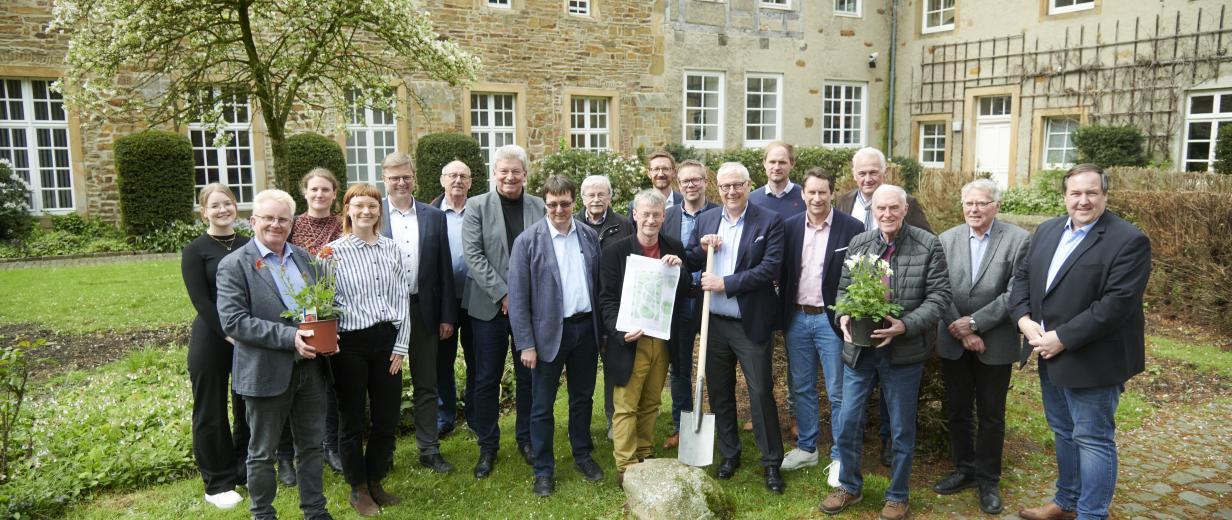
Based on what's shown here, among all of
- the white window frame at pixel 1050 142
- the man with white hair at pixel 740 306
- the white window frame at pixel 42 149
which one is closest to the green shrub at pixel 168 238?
the white window frame at pixel 42 149

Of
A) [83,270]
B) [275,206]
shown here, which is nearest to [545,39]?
[83,270]

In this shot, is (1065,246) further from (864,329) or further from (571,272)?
(571,272)

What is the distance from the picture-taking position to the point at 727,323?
4.71 metres

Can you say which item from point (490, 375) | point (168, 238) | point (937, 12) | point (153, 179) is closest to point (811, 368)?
point (490, 375)

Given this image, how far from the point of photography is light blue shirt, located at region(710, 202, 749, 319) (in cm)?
469

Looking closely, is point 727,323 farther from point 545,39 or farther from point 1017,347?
point 545,39

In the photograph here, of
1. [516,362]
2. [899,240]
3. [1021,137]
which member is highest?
[1021,137]

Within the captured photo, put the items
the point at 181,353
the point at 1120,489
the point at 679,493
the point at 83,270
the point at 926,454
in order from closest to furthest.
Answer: the point at 679,493 < the point at 1120,489 < the point at 926,454 < the point at 181,353 < the point at 83,270

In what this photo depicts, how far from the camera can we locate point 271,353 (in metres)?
3.72

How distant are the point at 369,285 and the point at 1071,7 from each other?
1833cm

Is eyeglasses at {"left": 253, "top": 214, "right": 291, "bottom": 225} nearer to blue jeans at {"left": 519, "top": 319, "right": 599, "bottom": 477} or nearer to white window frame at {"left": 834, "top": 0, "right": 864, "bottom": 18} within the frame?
blue jeans at {"left": 519, "top": 319, "right": 599, "bottom": 477}

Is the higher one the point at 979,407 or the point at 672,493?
the point at 979,407

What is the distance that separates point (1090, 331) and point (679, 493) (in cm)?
213

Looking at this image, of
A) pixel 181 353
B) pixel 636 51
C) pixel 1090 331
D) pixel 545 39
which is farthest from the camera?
pixel 636 51
